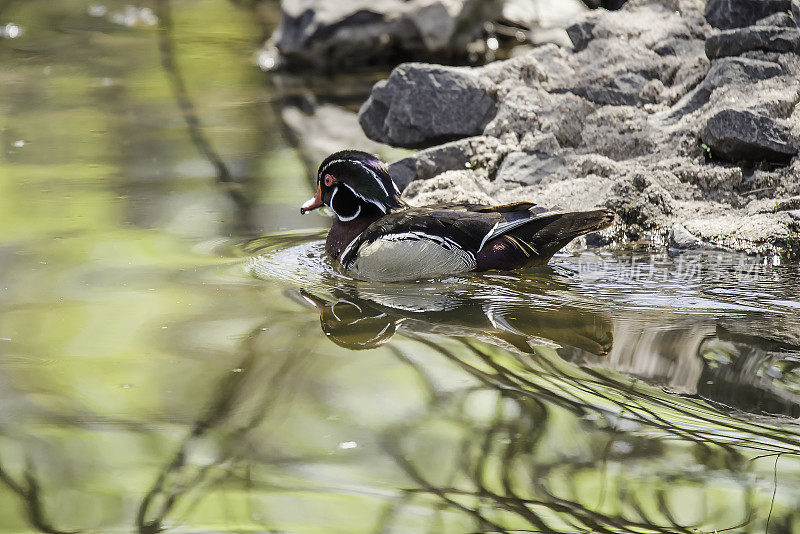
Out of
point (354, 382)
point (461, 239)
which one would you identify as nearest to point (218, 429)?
point (354, 382)

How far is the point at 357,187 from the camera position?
509 centimetres

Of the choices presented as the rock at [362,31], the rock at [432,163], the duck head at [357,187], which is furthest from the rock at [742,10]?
the rock at [362,31]

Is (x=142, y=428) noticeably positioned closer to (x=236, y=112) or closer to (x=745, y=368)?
(x=745, y=368)

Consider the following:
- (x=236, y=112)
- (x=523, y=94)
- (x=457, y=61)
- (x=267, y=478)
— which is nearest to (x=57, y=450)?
(x=267, y=478)

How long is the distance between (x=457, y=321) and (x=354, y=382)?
0.77 m

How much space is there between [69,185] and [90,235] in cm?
115

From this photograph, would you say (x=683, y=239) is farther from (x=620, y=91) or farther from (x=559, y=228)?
(x=620, y=91)

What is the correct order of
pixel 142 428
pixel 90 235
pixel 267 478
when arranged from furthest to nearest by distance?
pixel 90 235
pixel 142 428
pixel 267 478

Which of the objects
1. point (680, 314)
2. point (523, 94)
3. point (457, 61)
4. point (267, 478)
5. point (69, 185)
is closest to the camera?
point (267, 478)

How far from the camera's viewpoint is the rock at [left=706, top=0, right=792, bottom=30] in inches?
255

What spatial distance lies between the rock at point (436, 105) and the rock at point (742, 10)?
1.71 metres

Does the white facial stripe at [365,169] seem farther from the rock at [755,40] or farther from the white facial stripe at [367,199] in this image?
the rock at [755,40]

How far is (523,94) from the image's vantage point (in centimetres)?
671

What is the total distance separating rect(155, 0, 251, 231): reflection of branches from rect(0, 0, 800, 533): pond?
0.05 metres
